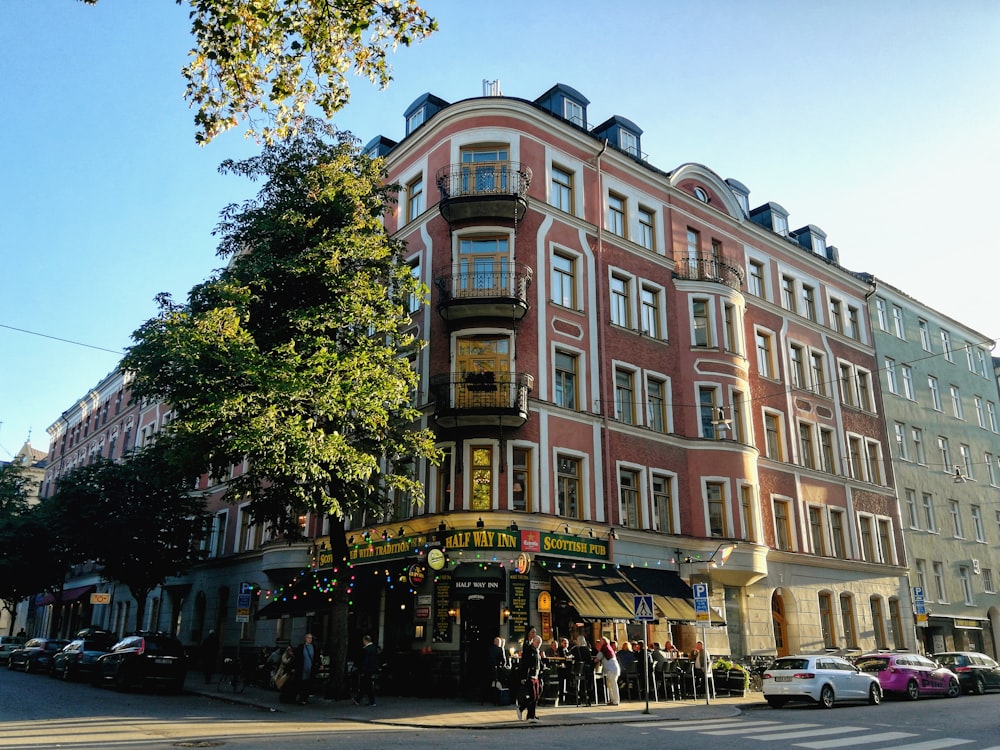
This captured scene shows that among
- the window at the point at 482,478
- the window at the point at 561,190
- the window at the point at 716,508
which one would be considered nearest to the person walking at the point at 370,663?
the window at the point at 482,478

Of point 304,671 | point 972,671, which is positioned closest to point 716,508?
point 972,671

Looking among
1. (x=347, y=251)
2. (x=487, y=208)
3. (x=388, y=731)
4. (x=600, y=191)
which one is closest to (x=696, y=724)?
(x=388, y=731)

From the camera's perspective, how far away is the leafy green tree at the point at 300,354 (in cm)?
1866

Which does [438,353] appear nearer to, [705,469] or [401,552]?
[401,552]

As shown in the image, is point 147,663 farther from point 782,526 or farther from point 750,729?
point 782,526

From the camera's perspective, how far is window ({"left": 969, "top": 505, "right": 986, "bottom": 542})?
41156mm

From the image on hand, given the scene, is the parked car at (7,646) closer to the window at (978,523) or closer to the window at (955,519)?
the window at (955,519)

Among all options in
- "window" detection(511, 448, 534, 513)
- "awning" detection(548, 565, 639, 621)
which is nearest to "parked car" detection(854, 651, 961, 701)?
"awning" detection(548, 565, 639, 621)

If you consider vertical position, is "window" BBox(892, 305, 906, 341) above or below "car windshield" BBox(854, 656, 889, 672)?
above

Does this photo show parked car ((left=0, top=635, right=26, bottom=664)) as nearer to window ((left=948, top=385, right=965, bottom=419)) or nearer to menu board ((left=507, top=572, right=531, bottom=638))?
menu board ((left=507, top=572, right=531, bottom=638))

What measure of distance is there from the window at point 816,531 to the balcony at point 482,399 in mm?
15089

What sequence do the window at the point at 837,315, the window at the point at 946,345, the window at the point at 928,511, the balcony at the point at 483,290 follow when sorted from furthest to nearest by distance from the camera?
1. the window at the point at 946,345
2. the window at the point at 928,511
3. the window at the point at 837,315
4. the balcony at the point at 483,290

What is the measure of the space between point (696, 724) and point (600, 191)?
1884cm

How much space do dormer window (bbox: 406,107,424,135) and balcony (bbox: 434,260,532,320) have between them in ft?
25.9
